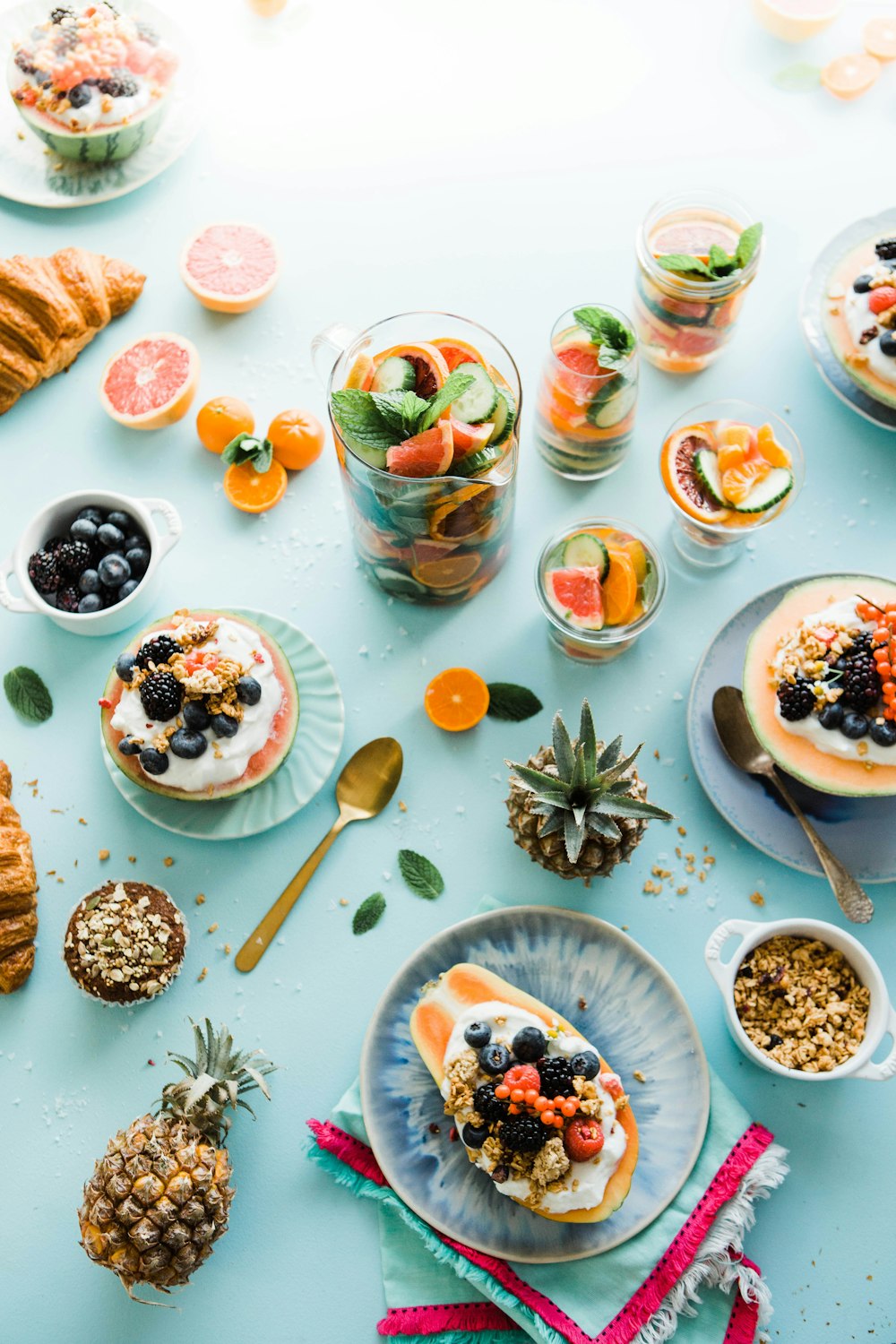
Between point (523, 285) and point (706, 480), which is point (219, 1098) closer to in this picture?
point (706, 480)

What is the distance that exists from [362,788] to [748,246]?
5.63 feet

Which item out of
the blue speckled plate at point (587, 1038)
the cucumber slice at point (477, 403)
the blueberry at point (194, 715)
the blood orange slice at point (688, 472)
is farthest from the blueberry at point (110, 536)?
the blood orange slice at point (688, 472)

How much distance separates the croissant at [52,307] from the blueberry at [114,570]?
66 centimetres

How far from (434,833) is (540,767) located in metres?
0.37

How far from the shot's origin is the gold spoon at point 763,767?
2621 mm

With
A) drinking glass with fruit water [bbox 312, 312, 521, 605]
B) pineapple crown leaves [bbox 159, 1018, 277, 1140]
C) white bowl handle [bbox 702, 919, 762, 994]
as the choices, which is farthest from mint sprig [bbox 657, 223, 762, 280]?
pineapple crown leaves [bbox 159, 1018, 277, 1140]

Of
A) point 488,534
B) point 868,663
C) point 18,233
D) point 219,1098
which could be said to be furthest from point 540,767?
point 18,233

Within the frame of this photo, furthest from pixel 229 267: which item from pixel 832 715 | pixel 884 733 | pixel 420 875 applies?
pixel 884 733

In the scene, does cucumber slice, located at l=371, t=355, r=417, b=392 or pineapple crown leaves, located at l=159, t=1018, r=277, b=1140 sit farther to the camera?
pineapple crown leaves, located at l=159, t=1018, r=277, b=1140

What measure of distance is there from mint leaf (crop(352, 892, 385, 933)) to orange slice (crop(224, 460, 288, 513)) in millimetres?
1091

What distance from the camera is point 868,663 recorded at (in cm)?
252

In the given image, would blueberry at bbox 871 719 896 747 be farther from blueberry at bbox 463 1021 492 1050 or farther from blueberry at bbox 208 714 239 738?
blueberry at bbox 208 714 239 738

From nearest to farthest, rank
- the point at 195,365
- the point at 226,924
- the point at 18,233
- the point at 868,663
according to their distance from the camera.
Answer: the point at 868,663 < the point at 226,924 < the point at 195,365 < the point at 18,233

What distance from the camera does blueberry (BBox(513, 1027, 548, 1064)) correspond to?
241 cm
